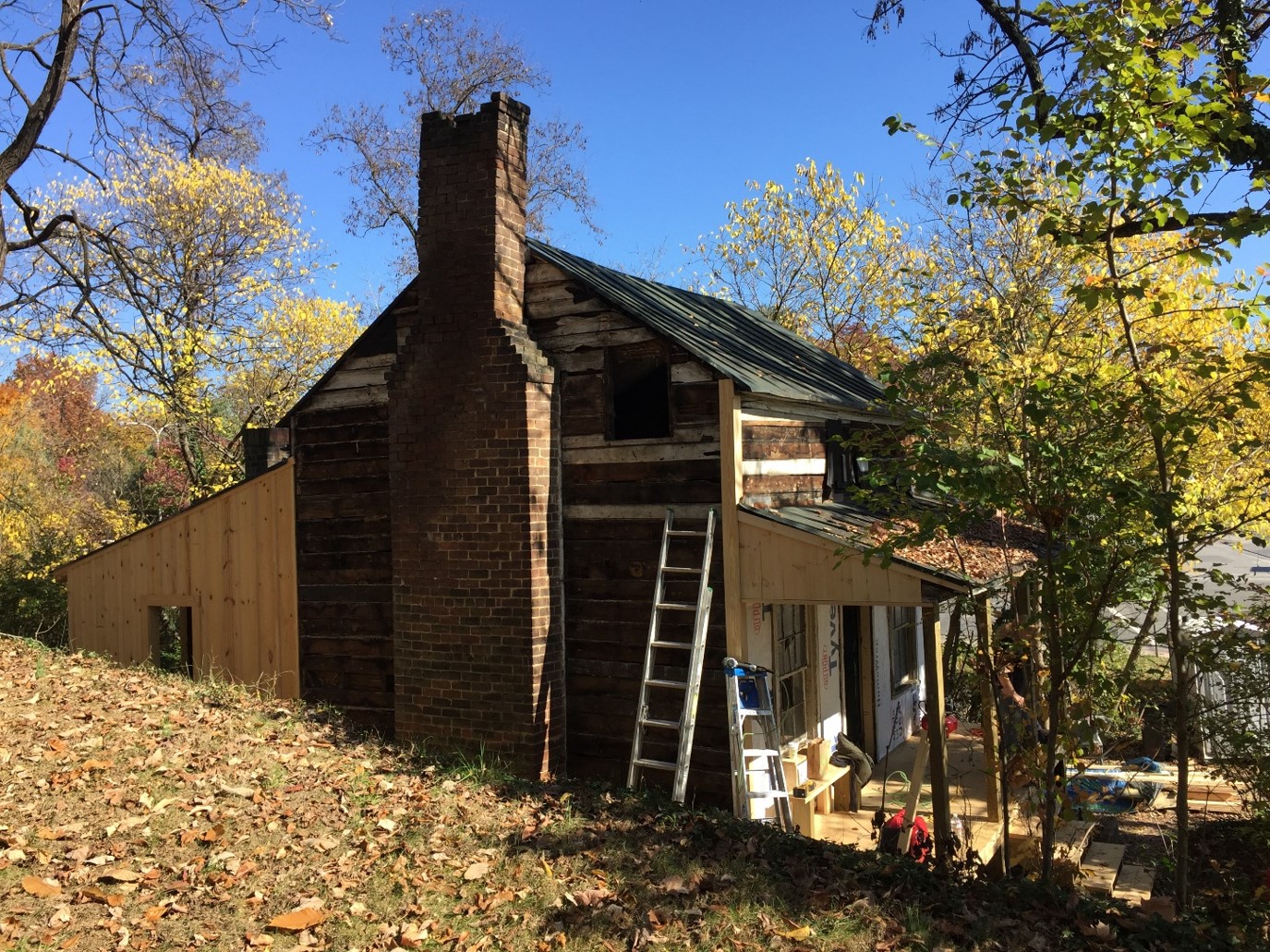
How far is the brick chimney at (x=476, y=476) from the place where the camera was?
876cm

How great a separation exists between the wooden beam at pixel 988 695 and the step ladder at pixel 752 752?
1811mm

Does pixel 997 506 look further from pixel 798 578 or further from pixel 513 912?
pixel 513 912

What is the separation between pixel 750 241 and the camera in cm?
2577

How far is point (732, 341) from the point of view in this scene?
10797mm

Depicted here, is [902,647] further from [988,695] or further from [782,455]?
[988,695]

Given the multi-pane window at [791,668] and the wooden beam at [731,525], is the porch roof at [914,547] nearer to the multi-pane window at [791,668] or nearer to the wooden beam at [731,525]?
the wooden beam at [731,525]

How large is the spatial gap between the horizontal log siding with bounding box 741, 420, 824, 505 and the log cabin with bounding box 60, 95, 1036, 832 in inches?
1.4

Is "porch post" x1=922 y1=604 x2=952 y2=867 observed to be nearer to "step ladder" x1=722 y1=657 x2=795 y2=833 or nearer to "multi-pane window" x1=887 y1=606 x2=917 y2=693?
"step ladder" x1=722 y1=657 x2=795 y2=833

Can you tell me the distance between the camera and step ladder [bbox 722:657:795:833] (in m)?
7.95

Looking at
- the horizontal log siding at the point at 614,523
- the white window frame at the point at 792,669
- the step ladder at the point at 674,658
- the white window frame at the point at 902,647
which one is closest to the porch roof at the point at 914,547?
the step ladder at the point at 674,658

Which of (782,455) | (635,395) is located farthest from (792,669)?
(635,395)

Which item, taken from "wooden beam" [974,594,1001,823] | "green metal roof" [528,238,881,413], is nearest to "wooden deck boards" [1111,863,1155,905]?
Result: "wooden beam" [974,594,1001,823]

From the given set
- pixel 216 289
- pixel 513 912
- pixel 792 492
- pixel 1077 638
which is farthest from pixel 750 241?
pixel 513 912

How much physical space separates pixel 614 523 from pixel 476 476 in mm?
1425
